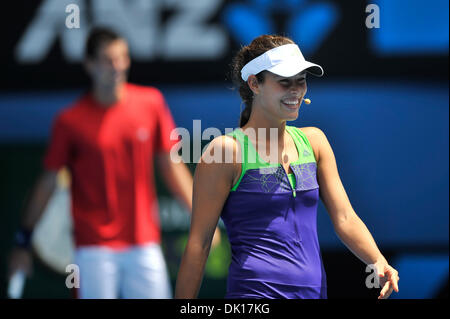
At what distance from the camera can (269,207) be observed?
3.10m

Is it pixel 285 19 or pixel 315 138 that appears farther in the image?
pixel 285 19

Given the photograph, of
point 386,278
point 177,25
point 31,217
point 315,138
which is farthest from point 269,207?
point 177,25

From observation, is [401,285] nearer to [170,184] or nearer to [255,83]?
[170,184]

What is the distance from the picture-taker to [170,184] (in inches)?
210

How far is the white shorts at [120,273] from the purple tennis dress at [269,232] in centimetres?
205

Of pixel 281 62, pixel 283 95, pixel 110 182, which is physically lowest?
pixel 110 182

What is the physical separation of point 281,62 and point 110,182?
2275mm

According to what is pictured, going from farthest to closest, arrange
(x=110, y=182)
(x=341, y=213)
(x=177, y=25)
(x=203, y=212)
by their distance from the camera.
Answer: (x=177, y=25)
(x=110, y=182)
(x=341, y=213)
(x=203, y=212)

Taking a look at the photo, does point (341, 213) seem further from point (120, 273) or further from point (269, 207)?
point (120, 273)

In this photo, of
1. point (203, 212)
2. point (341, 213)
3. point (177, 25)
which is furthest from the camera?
point (177, 25)

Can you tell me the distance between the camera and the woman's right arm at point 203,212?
9.98ft

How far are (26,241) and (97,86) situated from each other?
112 cm
